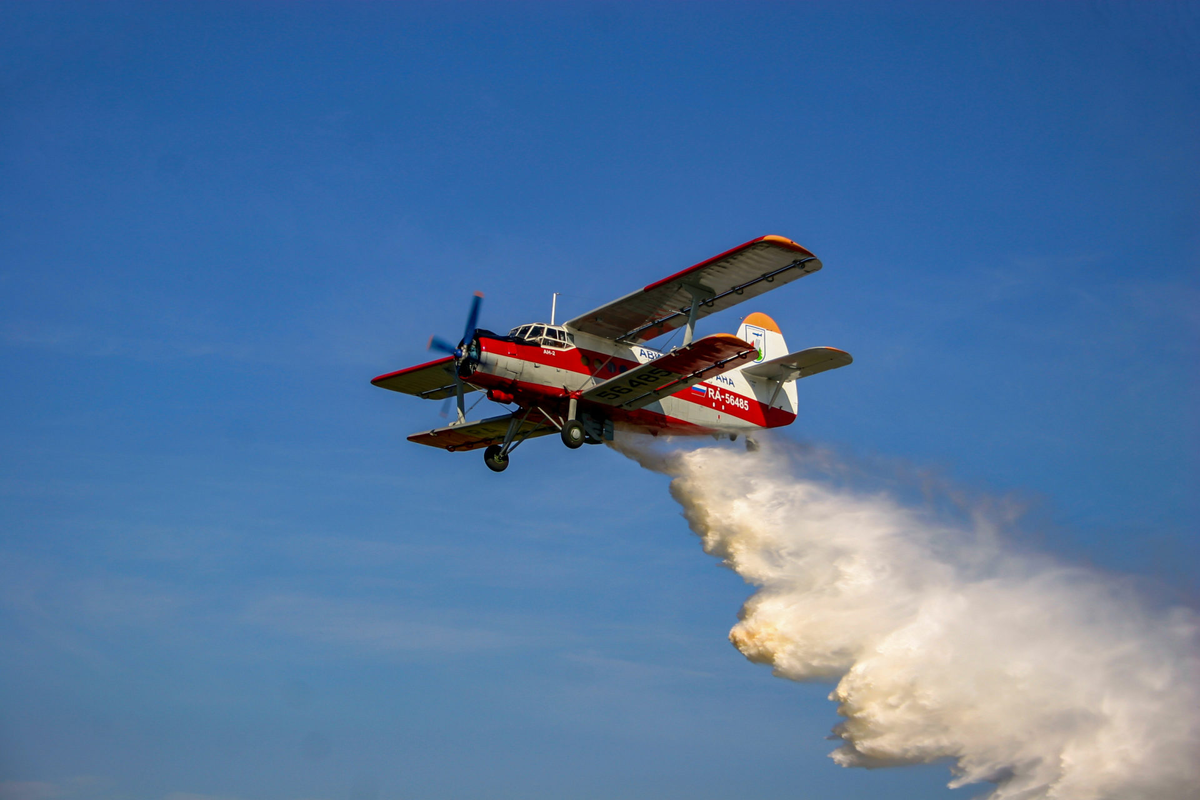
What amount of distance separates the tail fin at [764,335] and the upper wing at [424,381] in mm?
8807

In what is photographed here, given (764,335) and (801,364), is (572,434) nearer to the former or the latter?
(801,364)

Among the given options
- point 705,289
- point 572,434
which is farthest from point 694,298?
point 572,434

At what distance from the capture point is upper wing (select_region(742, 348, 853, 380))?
31.8 meters

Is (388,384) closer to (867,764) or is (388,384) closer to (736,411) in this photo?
(736,411)

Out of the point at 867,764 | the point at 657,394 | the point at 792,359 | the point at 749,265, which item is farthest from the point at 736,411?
the point at 867,764

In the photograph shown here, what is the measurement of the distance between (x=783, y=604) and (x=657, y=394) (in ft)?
22.2

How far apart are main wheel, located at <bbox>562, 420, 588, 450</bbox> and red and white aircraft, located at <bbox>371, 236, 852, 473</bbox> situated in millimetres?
25

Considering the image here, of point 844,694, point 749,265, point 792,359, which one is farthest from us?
point 792,359

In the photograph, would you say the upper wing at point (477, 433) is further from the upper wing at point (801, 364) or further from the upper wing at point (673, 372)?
the upper wing at point (801, 364)

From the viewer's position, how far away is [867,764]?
94.5 feet

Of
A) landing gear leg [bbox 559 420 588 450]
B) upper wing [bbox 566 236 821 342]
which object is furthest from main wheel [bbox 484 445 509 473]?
upper wing [bbox 566 236 821 342]

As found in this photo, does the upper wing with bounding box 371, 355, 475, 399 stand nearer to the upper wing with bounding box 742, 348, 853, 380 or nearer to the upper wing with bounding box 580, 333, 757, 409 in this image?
the upper wing with bounding box 580, 333, 757, 409

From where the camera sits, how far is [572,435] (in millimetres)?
29219

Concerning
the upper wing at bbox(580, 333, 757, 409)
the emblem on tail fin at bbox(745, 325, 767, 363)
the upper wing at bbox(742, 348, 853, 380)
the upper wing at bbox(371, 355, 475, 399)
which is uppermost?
the emblem on tail fin at bbox(745, 325, 767, 363)
